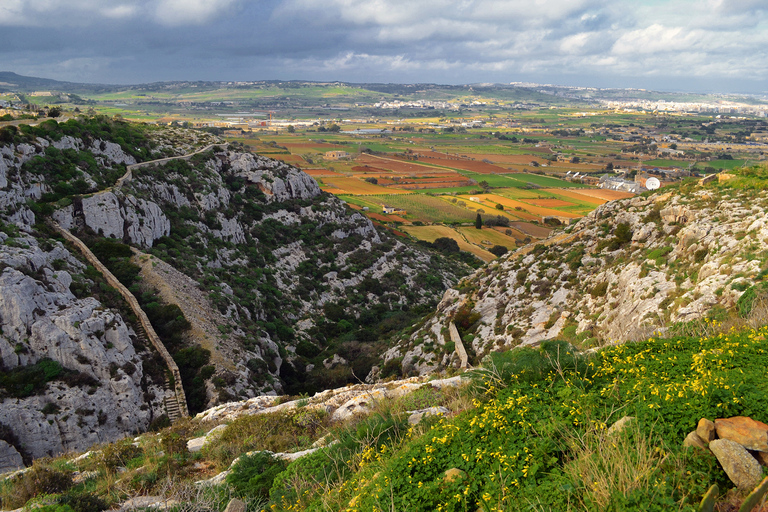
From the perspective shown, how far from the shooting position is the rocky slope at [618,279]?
16.7 meters

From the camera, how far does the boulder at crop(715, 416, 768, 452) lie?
5527 mm

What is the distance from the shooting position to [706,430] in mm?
5801

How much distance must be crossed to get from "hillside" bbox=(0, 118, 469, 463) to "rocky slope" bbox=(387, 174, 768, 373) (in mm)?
9603

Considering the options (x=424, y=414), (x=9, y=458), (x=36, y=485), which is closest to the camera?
(x=424, y=414)

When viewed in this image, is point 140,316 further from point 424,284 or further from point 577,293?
point 424,284

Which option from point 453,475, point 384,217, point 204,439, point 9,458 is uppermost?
point 453,475

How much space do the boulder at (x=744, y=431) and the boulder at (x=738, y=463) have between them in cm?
16

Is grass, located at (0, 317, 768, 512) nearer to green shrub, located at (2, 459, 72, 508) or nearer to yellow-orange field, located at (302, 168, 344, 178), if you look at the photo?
green shrub, located at (2, 459, 72, 508)

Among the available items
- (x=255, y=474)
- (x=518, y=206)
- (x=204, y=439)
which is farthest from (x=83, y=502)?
(x=518, y=206)

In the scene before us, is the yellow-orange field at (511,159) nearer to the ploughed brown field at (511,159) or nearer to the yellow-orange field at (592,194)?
the ploughed brown field at (511,159)

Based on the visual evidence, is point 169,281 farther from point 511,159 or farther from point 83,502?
point 511,159

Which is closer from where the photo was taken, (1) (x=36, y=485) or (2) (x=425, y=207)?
(1) (x=36, y=485)

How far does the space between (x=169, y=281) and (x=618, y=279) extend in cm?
3083

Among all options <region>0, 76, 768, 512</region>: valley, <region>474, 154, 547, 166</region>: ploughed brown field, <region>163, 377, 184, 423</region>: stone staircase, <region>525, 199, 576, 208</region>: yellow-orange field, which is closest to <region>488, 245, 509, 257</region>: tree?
<region>0, 76, 768, 512</region>: valley
